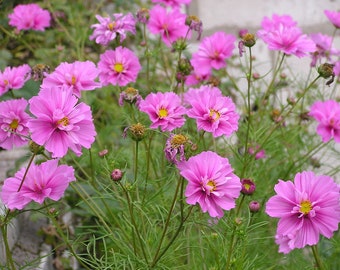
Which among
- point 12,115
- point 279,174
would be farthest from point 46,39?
point 12,115

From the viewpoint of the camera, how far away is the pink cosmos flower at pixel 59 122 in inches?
33.3

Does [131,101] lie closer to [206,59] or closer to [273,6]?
[206,59]

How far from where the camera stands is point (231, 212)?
1.18 m

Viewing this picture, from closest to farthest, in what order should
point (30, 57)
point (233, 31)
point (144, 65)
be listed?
point (144, 65)
point (30, 57)
point (233, 31)

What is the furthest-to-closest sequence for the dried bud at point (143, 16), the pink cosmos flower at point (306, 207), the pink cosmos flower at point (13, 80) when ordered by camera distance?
the dried bud at point (143, 16) → the pink cosmos flower at point (13, 80) → the pink cosmos flower at point (306, 207)

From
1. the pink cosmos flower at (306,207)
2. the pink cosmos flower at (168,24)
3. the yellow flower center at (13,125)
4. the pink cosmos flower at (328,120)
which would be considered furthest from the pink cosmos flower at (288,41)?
the yellow flower center at (13,125)

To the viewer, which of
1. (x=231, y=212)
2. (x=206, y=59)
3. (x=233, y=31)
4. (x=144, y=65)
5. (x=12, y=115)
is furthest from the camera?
(x=233, y=31)

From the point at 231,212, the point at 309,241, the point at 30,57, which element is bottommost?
the point at 30,57

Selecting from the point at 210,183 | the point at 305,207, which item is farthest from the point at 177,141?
the point at 305,207

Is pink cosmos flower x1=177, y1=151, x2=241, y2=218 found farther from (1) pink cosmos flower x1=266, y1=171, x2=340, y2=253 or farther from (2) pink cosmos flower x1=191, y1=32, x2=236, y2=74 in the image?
(2) pink cosmos flower x1=191, y1=32, x2=236, y2=74

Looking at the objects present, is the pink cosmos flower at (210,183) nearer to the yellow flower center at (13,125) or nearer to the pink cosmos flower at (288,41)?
the yellow flower center at (13,125)

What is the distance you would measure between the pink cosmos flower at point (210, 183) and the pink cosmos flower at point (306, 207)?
0.21 feet

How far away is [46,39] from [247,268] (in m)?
1.48

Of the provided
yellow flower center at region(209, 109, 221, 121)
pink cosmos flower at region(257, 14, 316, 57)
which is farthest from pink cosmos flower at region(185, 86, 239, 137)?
pink cosmos flower at region(257, 14, 316, 57)
